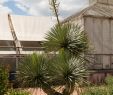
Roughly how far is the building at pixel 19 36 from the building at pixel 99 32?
2160mm

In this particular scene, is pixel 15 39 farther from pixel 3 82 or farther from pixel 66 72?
pixel 66 72

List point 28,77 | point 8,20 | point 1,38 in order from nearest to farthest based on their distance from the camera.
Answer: point 28,77 → point 1,38 → point 8,20

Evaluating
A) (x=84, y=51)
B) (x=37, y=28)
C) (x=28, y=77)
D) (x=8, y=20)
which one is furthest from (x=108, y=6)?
(x=28, y=77)

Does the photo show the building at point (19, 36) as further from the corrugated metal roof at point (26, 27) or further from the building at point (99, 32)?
the building at point (99, 32)

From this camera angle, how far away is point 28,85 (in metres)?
11.3

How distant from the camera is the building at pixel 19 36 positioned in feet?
69.5

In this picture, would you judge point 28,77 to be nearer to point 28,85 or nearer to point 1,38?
point 28,85

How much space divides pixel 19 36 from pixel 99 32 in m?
5.69

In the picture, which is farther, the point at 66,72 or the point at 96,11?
the point at 96,11

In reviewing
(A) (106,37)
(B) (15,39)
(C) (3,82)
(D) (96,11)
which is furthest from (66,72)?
(D) (96,11)

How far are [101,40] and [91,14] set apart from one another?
194cm

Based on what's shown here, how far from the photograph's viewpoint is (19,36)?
22438 mm

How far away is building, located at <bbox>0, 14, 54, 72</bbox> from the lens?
2117cm

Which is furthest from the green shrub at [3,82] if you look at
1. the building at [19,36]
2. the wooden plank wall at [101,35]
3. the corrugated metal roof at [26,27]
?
the wooden plank wall at [101,35]
